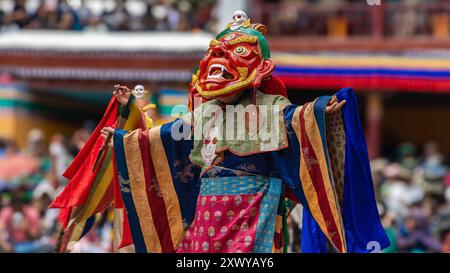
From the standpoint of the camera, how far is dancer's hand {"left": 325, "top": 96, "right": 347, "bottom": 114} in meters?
7.96

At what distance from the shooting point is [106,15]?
20.0 metres

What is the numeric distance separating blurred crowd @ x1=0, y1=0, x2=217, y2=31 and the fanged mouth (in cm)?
1128

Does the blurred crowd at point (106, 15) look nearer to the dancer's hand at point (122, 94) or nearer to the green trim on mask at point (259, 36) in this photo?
the dancer's hand at point (122, 94)

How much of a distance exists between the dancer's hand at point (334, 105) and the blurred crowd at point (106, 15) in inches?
462

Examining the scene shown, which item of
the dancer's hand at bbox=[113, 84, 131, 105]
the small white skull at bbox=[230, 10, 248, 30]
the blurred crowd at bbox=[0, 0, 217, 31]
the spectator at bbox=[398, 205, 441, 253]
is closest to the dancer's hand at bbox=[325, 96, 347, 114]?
the small white skull at bbox=[230, 10, 248, 30]

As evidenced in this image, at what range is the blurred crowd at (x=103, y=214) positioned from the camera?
43.8ft

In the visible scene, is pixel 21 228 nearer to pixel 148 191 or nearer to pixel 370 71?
pixel 148 191

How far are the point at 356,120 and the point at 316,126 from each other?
245 mm

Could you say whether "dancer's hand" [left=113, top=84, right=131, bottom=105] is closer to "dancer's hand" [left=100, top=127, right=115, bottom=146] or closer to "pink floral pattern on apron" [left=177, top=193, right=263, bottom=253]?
"dancer's hand" [left=100, top=127, right=115, bottom=146]

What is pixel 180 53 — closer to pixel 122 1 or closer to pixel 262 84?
pixel 122 1

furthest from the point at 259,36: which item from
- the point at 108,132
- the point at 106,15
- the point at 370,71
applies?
the point at 106,15

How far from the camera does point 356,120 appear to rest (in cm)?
804

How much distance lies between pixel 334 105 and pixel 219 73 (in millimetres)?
827
